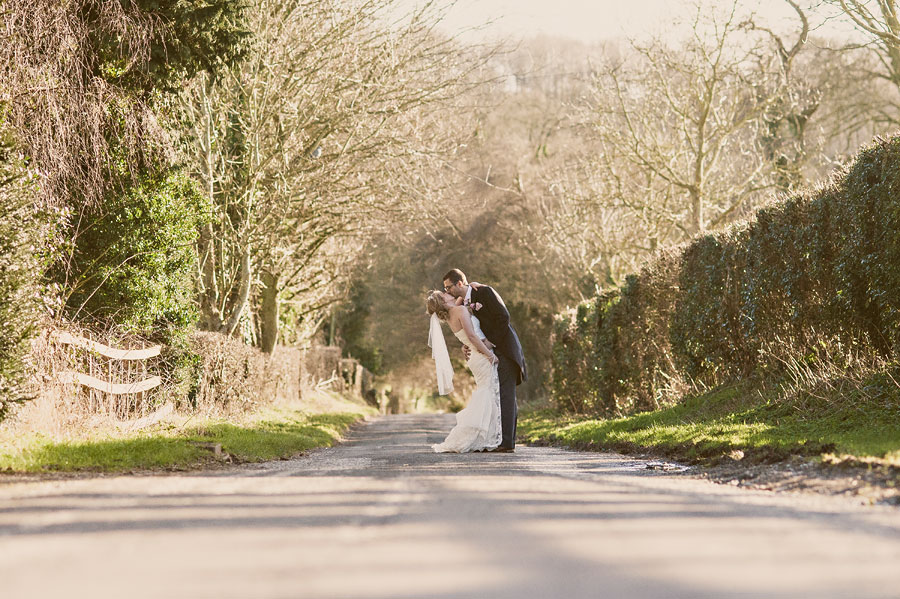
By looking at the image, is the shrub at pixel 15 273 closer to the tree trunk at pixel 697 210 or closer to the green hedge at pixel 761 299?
the green hedge at pixel 761 299

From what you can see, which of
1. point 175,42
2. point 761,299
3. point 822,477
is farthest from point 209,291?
point 822,477

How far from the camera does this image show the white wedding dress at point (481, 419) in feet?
42.1

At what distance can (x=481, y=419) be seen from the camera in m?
12.9

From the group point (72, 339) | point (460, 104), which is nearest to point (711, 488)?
point (72, 339)

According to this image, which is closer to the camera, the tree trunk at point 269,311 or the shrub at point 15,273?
the shrub at point 15,273

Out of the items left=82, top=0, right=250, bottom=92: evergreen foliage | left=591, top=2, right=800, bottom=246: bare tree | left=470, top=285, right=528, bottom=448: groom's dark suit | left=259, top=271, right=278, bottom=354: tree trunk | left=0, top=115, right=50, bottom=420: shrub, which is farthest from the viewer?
left=259, top=271, right=278, bottom=354: tree trunk

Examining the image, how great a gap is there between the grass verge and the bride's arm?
117 inches

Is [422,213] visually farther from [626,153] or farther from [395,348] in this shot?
[395,348]

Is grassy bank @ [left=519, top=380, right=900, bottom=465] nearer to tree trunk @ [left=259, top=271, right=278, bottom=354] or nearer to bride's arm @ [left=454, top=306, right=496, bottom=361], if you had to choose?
bride's arm @ [left=454, top=306, right=496, bottom=361]

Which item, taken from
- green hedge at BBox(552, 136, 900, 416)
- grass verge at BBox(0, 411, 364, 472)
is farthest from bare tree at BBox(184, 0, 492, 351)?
grass verge at BBox(0, 411, 364, 472)

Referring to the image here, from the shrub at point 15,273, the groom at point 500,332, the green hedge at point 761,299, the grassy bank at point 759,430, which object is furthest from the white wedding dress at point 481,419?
the shrub at point 15,273

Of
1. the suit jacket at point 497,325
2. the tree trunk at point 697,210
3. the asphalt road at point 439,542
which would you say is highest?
the tree trunk at point 697,210

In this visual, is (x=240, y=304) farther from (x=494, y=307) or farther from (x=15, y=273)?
(x=15, y=273)

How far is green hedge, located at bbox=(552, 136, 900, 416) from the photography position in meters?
10.3
